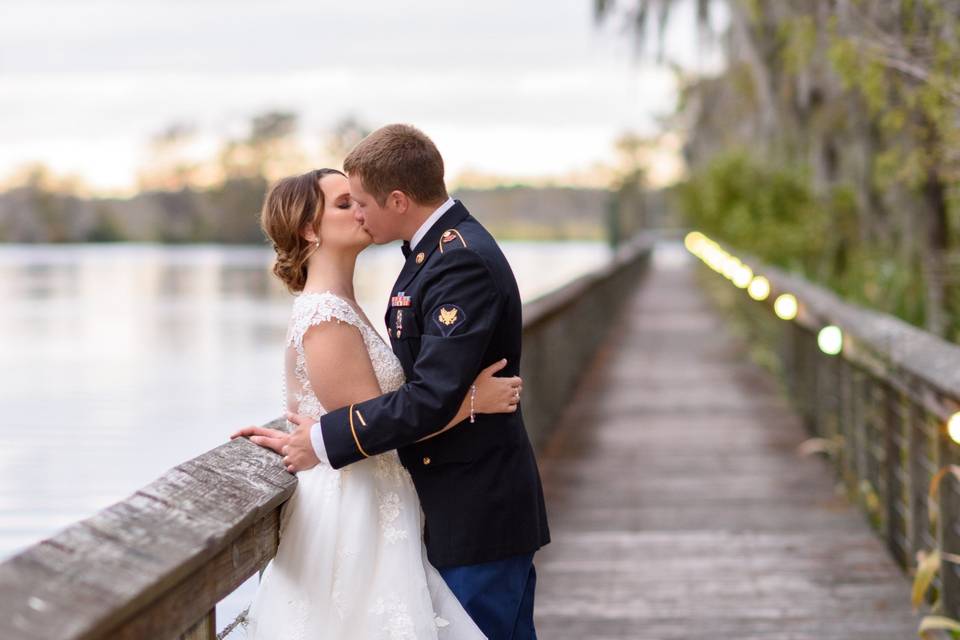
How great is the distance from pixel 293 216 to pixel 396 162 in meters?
0.29

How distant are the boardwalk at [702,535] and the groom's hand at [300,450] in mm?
2163

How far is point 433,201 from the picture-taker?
294 centimetres

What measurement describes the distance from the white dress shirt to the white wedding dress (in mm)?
111

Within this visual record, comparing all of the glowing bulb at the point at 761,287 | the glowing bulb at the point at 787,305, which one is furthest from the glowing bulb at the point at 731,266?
the glowing bulb at the point at 787,305

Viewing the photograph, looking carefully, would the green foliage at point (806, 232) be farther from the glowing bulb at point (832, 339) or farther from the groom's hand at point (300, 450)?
the groom's hand at point (300, 450)

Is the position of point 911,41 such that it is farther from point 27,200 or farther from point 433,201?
point 27,200

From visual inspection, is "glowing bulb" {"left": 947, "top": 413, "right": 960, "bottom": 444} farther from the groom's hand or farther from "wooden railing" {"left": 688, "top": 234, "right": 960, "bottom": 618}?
the groom's hand

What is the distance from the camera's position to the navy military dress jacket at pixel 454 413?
2.78m

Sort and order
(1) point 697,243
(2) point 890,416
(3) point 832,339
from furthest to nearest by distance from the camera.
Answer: (1) point 697,243, (3) point 832,339, (2) point 890,416

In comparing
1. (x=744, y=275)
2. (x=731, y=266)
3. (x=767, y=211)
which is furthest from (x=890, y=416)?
(x=767, y=211)

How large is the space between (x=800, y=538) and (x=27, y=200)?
107136mm

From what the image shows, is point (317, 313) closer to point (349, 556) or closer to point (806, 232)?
point (349, 556)

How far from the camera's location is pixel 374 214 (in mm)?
2887

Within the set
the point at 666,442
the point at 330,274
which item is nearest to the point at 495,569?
the point at 330,274
